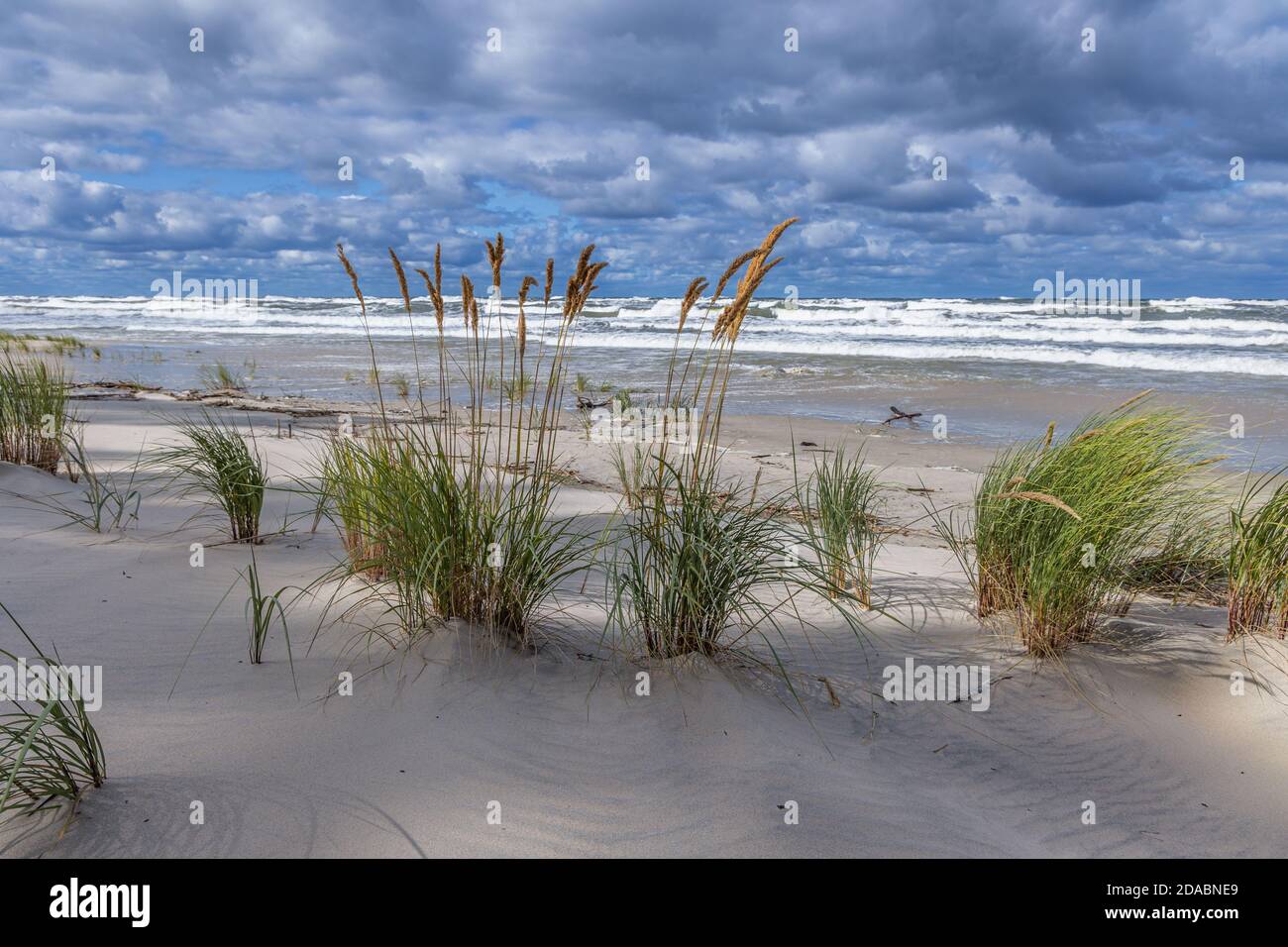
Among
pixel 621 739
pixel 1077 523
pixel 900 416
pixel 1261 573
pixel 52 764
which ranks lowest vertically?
pixel 621 739

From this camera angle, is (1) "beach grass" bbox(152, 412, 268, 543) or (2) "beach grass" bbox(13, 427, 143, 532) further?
(2) "beach grass" bbox(13, 427, 143, 532)

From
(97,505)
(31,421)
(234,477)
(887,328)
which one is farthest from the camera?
(887,328)

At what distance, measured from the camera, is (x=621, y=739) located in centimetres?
295

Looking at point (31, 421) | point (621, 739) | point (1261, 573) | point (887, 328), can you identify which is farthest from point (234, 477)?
point (887, 328)

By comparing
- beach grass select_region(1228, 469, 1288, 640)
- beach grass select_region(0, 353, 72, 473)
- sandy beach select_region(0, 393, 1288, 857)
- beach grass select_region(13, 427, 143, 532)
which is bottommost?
sandy beach select_region(0, 393, 1288, 857)

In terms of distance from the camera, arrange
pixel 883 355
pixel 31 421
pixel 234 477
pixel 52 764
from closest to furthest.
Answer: pixel 52 764 → pixel 234 477 → pixel 31 421 → pixel 883 355

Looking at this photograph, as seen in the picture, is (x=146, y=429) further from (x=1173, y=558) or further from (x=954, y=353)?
(x=954, y=353)

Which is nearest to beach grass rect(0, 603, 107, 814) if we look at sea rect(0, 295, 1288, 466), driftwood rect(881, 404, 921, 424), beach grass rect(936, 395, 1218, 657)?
sea rect(0, 295, 1288, 466)

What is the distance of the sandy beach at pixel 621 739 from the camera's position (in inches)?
95.0

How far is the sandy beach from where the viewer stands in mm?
2412

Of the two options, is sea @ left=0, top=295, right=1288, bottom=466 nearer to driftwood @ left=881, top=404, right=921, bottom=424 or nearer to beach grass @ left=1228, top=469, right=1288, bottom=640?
driftwood @ left=881, top=404, right=921, bottom=424

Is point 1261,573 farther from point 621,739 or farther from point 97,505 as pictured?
point 97,505

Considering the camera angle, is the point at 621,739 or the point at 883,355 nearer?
the point at 621,739
